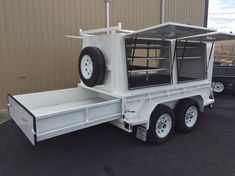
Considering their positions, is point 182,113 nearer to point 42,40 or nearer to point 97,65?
Answer: point 97,65

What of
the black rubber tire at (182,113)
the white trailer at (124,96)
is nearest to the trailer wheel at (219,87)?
the white trailer at (124,96)

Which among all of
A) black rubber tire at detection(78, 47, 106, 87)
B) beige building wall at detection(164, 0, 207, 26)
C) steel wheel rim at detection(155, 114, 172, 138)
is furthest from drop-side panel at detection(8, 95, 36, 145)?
beige building wall at detection(164, 0, 207, 26)

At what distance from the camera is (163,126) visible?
3934 millimetres

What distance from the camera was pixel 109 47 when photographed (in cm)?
357

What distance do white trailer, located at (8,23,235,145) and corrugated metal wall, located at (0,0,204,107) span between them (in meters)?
1.87

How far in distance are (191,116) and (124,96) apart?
182cm

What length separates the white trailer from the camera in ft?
9.64

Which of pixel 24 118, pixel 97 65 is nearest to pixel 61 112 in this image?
pixel 24 118

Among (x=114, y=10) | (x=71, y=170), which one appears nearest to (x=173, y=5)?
(x=114, y=10)

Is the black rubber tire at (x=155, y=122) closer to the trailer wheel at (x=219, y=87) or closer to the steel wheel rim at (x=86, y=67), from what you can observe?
the steel wheel rim at (x=86, y=67)

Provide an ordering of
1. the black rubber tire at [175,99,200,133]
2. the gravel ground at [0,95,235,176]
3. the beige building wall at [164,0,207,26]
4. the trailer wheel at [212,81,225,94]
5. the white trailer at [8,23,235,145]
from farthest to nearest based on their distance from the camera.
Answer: the beige building wall at [164,0,207,26] < the trailer wheel at [212,81,225,94] < the black rubber tire at [175,99,200,133] < the gravel ground at [0,95,235,176] < the white trailer at [8,23,235,145]

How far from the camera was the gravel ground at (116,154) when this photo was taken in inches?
121

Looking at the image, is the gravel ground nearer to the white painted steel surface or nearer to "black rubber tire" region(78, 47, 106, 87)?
Answer: the white painted steel surface

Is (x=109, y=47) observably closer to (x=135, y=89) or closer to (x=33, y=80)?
(x=135, y=89)
